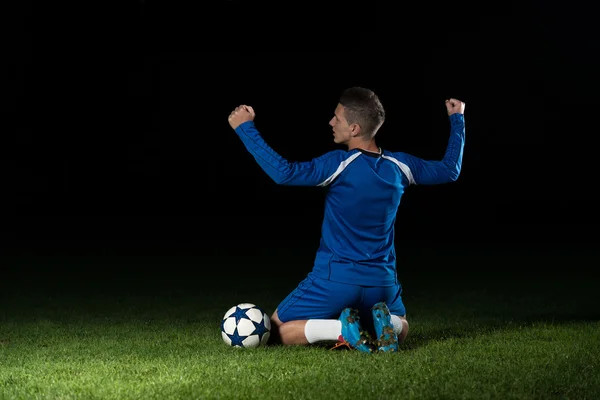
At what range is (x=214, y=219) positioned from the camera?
74.4 feet

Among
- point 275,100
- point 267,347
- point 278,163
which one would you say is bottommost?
point 267,347

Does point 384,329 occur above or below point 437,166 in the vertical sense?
below

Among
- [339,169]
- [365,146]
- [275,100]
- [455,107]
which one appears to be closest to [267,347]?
[339,169]

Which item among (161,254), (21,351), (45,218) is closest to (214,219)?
(45,218)

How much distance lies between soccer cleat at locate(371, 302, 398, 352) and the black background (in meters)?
17.1

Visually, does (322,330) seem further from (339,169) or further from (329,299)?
(339,169)

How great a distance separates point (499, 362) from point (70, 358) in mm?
2723

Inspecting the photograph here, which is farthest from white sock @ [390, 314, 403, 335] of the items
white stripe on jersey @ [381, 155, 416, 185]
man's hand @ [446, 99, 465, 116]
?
man's hand @ [446, 99, 465, 116]

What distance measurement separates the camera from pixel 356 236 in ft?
18.8

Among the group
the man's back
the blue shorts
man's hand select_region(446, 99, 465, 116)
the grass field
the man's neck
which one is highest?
man's hand select_region(446, 99, 465, 116)

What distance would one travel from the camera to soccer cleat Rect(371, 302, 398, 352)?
5555 mm

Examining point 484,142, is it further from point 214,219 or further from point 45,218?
point 45,218

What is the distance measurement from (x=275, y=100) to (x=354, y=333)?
983 inches

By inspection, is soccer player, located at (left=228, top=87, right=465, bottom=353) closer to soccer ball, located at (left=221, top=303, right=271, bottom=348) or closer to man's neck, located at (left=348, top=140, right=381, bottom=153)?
man's neck, located at (left=348, top=140, right=381, bottom=153)
